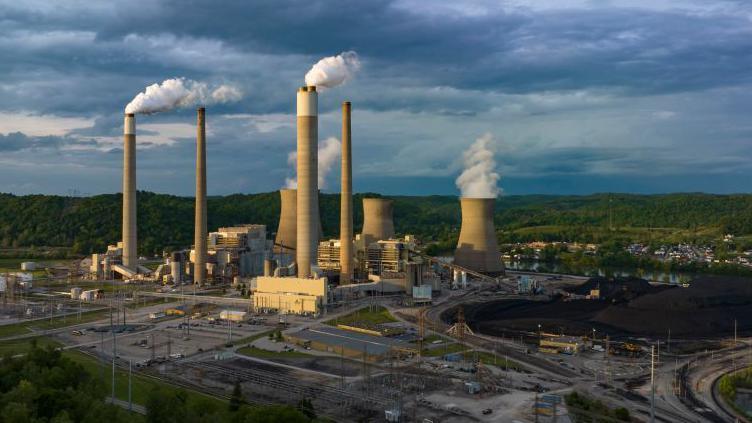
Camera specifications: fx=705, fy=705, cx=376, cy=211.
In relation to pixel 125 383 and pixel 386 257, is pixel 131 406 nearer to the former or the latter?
pixel 125 383

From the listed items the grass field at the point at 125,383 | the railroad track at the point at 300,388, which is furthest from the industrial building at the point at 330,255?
the grass field at the point at 125,383

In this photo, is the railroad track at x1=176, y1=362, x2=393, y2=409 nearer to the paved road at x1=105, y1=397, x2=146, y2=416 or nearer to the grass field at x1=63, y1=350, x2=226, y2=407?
the grass field at x1=63, y1=350, x2=226, y2=407

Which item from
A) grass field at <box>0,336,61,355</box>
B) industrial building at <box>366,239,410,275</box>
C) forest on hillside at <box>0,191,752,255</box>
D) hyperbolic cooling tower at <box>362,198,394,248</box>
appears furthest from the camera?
forest on hillside at <box>0,191,752,255</box>

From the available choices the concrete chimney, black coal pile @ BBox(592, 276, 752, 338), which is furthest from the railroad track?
the concrete chimney

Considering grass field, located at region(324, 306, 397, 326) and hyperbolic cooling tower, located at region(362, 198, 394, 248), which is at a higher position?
hyperbolic cooling tower, located at region(362, 198, 394, 248)

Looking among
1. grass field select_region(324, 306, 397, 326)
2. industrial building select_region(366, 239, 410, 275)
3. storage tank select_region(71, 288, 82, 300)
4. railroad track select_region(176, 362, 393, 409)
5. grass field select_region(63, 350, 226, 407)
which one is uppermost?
industrial building select_region(366, 239, 410, 275)

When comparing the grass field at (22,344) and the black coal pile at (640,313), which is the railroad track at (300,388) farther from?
the black coal pile at (640,313)
